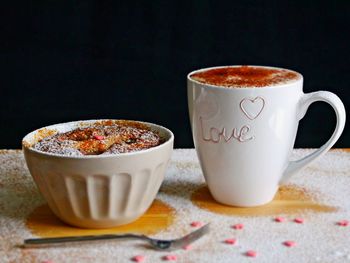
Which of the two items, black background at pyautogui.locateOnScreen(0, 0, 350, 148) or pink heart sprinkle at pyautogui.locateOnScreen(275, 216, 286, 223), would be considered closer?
pink heart sprinkle at pyautogui.locateOnScreen(275, 216, 286, 223)

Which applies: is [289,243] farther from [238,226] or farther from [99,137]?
[99,137]

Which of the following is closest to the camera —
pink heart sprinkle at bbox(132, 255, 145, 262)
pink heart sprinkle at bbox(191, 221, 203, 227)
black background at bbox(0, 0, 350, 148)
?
pink heart sprinkle at bbox(132, 255, 145, 262)

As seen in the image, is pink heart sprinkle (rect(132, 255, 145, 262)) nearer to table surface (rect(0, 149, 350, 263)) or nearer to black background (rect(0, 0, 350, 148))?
table surface (rect(0, 149, 350, 263))

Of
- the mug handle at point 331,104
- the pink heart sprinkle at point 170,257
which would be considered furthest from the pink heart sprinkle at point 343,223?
the pink heart sprinkle at point 170,257

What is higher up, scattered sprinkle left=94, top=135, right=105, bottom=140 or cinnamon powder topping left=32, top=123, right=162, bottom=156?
scattered sprinkle left=94, top=135, right=105, bottom=140

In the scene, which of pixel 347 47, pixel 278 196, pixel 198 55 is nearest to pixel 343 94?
pixel 347 47

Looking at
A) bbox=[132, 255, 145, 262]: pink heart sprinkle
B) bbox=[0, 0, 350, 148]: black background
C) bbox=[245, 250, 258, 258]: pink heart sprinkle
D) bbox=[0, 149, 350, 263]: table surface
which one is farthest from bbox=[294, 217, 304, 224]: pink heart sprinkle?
bbox=[0, 0, 350, 148]: black background

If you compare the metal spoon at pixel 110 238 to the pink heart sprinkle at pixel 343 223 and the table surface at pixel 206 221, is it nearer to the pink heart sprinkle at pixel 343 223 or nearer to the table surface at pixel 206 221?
the table surface at pixel 206 221
